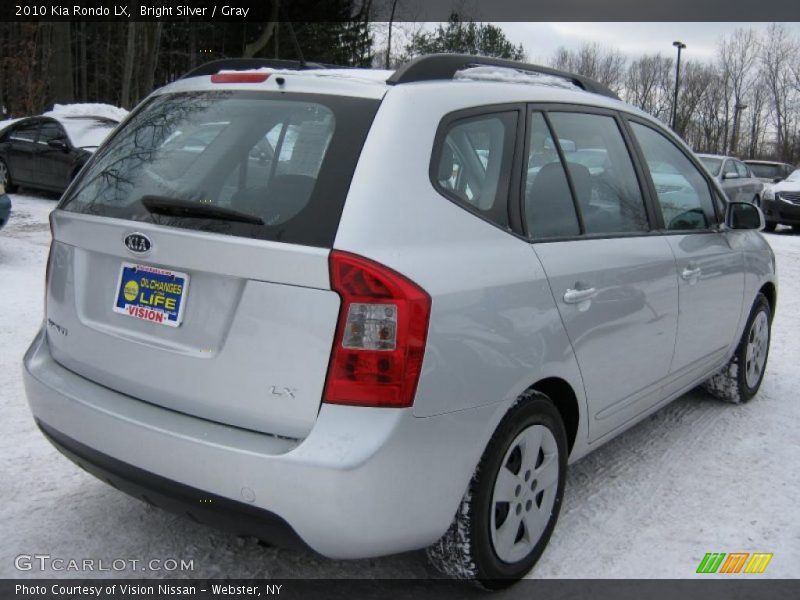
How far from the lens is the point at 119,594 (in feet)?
8.86

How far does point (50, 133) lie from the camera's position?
13.2 metres

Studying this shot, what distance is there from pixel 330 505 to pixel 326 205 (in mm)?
853

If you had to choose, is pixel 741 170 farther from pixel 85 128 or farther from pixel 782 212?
pixel 85 128

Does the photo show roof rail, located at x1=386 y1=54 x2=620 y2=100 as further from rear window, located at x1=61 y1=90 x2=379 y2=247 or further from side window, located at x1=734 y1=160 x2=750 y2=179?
side window, located at x1=734 y1=160 x2=750 y2=179

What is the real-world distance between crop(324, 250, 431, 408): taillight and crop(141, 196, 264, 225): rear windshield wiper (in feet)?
1.18

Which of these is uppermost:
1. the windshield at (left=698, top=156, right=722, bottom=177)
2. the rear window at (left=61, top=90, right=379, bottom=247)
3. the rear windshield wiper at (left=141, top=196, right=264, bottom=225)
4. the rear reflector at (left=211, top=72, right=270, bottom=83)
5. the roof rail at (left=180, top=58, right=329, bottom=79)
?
the roof rail at (left=180, top=58, right=329, bottom=79)

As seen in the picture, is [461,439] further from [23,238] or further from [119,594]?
[23,238]

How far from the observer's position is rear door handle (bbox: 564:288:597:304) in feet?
9.43

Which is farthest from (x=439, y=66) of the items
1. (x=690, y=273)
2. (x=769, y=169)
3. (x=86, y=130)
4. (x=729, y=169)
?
(x=769, y=169)

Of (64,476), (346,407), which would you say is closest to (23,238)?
(64,476)

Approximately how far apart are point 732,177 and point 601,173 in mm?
13818

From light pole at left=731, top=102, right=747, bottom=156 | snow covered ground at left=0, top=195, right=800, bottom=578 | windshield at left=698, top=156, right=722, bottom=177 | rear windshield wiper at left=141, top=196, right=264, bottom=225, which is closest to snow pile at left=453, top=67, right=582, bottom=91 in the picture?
rear windshield wiper at left=141, top=196, right=264, bottom=225

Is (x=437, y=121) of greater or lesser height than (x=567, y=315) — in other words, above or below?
above

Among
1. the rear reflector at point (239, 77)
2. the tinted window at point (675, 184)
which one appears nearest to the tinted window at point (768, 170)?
the tinted window at point (675, 184)
